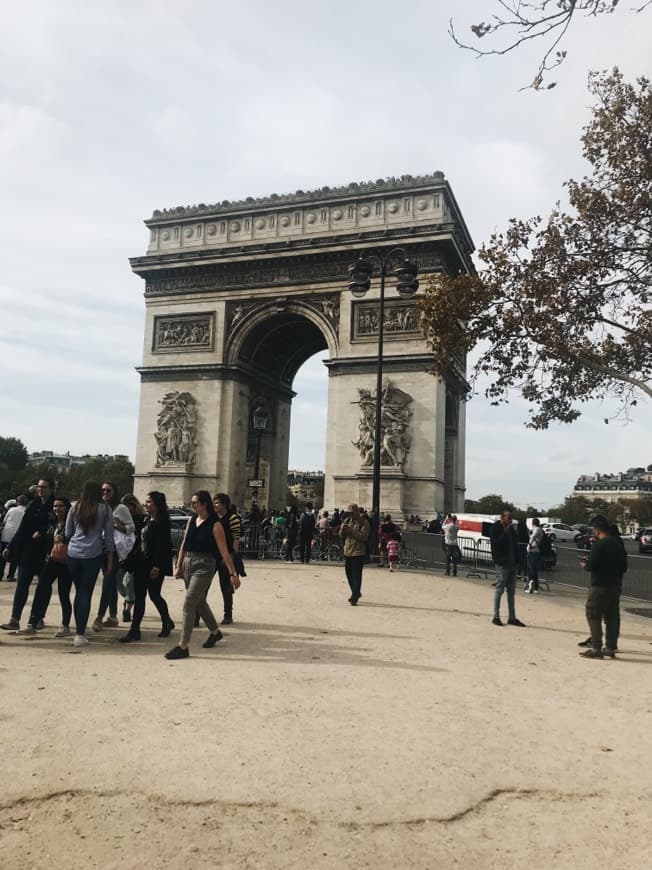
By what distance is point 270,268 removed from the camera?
1180 inches

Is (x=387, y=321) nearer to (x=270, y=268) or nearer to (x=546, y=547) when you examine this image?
(x=270, y=268)

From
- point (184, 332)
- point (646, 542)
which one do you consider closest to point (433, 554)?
point (184, 332)

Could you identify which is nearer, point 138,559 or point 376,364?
point 138,559

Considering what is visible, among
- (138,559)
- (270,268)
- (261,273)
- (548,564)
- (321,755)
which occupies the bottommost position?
(321,755)

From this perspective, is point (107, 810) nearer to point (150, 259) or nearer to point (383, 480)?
point (383, 480)

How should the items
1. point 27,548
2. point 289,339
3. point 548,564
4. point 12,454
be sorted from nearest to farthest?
point 27,548 < point 548,564 < point 289,339 < point 12,454

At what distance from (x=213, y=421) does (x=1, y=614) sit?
A: 21.0 meters

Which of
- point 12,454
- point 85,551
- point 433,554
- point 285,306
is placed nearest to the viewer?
point 85,551

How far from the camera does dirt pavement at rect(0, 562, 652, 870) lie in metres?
2.97

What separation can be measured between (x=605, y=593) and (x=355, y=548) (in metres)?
3.93

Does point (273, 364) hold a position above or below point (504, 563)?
above

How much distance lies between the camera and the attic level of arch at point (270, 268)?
2673 centimetres

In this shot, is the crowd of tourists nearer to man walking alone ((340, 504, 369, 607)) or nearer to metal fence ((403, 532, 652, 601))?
man walking alone ((340, 504, 369, 607))

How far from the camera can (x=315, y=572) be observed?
50.0 feet
